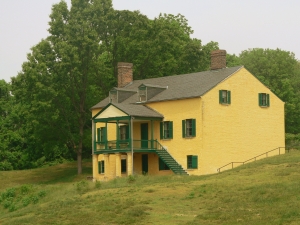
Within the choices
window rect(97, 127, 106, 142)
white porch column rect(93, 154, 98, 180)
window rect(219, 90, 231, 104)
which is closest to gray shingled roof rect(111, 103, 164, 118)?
window rect(219, 90, 231, 104)

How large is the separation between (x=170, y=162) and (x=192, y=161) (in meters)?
1.97

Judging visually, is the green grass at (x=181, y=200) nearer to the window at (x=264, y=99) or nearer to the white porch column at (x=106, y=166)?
the white porch column at (x=106, y=166)

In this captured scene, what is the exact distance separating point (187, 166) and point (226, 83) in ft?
21.8

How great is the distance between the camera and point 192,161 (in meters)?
44.3

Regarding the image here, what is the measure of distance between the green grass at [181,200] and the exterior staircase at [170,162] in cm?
365

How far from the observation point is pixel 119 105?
151 ft

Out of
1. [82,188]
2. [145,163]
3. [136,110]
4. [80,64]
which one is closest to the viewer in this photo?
[82,188]

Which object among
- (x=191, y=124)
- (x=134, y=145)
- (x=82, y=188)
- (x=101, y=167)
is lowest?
(x=82, y=188)

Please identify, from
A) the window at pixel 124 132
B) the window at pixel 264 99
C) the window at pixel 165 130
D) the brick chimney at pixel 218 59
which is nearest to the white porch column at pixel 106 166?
the window at pixel 124 132

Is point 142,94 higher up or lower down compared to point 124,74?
lower down

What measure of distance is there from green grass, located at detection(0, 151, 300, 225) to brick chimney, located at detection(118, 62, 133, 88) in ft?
50.9

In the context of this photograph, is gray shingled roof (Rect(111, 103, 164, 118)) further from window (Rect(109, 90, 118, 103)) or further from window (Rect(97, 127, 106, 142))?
window (Rect(97, 127, 106, 142))

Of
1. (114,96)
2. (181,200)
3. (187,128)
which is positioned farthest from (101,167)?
(181,200)

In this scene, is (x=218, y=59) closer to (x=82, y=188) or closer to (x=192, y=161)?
(x=192, y=161)
